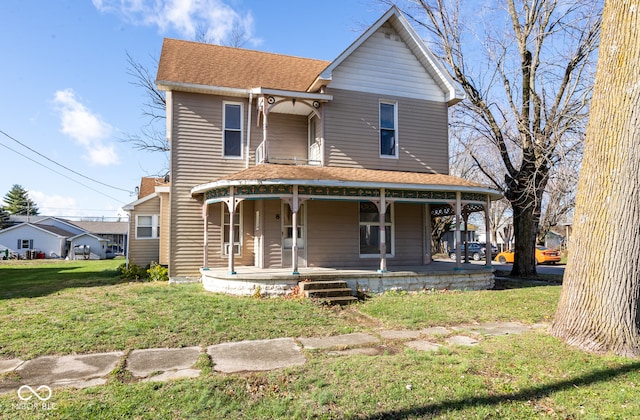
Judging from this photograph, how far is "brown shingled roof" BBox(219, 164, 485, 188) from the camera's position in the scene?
1007 centimetres

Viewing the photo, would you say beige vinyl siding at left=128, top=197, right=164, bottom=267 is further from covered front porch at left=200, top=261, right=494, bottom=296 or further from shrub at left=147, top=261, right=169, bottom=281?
covered front porch at left=200, top=261, right=494, bottom=296

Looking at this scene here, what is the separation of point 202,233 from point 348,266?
15.9 ft

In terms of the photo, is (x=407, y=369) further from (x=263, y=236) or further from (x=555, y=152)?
(x=555, y=152)

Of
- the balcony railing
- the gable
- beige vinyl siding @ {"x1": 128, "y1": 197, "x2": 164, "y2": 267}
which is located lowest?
beige vinyl siding @ {"x1": 128, "y1": 197, "x2": 164, "y2": 267}

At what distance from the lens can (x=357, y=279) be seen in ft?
34.5

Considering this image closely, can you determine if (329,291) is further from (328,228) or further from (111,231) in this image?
(111,231)

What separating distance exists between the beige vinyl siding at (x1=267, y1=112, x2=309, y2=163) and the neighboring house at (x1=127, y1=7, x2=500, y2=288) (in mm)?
36

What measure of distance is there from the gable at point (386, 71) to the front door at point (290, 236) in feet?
14.4

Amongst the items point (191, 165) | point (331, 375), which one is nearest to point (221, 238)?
point (191, 165)

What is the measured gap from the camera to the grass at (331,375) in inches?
154

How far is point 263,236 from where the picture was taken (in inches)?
463

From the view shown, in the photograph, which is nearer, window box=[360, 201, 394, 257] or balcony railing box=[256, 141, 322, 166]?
balcony railing box=[256, 141, 322, 166]

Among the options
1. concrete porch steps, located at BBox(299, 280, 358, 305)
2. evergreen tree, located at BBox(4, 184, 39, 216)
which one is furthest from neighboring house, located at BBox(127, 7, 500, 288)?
evergreen tree, located at BBox(4, 184, 39, 216)

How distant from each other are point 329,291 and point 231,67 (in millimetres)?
8796
